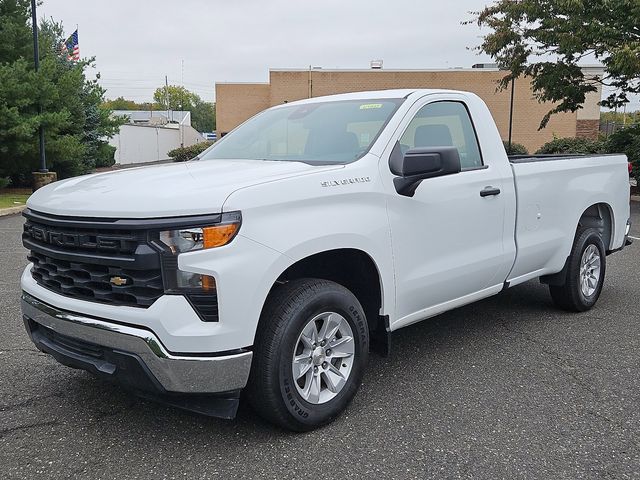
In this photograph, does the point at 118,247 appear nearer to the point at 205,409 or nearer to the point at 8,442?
the point at 205,409

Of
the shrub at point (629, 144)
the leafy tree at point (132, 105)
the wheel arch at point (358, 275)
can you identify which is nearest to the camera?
the wheel arch at point (358, 275)

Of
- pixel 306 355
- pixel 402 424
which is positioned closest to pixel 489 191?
pixel 402 424

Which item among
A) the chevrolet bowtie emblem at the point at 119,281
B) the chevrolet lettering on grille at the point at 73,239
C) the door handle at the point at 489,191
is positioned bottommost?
the chevrolet bowtie emblem at the point at 119,281

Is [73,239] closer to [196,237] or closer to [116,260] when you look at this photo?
[116,260]

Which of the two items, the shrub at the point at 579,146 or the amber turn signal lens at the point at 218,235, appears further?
the shrub at the point at 579,146

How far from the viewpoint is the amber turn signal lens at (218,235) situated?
111 inches

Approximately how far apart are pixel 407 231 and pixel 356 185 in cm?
51

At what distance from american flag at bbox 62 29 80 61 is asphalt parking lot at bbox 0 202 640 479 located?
21278 mm

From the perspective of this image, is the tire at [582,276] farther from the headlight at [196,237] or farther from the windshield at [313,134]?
the headlight at [196,237]

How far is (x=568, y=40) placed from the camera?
16.4m

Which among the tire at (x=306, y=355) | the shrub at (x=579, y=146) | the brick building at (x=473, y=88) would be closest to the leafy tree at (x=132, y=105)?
the brick building at (x=473, y=88)

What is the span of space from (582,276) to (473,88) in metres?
39.1

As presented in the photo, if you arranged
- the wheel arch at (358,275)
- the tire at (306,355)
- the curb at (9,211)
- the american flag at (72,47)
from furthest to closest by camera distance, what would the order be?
the american flag at (72,47) → the curb at (9,211) → the wheel arch at (358,275) → the tire at (306,355)

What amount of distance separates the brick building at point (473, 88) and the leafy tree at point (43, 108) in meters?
20.9
